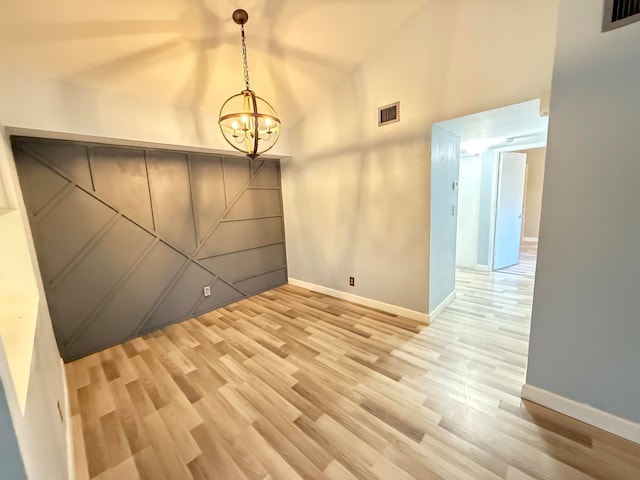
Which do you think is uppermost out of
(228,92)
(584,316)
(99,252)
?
(228,92)

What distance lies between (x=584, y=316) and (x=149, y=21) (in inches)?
141

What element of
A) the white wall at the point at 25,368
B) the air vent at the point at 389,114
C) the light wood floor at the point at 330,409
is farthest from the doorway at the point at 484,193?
the white wall at the point at 25,368

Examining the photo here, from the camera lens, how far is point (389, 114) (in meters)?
2.80

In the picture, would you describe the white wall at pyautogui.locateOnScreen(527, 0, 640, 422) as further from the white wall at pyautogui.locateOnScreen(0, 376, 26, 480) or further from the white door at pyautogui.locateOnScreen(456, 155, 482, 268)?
the white door at pyautogui.locateOnScreen(456, 155, 482, 268)

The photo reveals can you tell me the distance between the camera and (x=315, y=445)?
5.06 ft

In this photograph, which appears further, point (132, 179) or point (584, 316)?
point (132, 179)

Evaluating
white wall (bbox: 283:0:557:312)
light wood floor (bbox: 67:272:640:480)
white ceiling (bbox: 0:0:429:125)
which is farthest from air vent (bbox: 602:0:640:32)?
light wood floor (bbox: 67:272:640:480)

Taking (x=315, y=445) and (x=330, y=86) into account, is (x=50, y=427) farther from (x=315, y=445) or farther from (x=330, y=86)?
(x=330, y=86)

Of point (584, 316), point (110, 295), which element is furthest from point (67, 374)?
point (584, 316)

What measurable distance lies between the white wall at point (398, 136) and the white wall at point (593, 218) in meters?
0.58

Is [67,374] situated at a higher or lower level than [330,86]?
lower

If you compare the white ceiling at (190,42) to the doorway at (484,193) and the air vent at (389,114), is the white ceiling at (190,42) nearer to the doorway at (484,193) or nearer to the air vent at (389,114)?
the air vent at (389,114)

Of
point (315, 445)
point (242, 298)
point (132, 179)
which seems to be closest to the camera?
point (315, 445)

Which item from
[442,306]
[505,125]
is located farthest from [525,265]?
[505,125]
